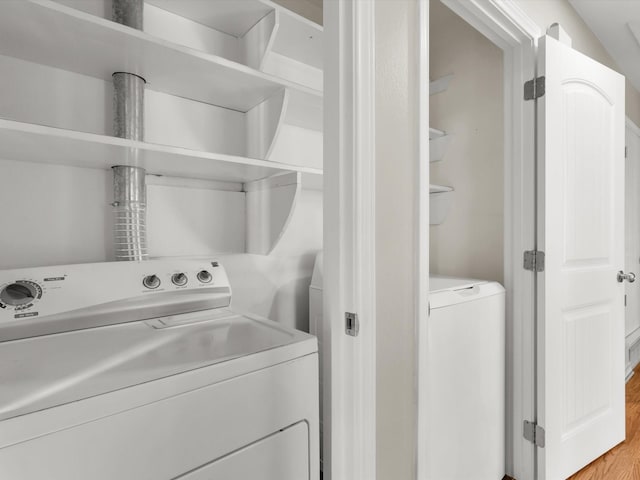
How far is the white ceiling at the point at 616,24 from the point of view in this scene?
2311mm

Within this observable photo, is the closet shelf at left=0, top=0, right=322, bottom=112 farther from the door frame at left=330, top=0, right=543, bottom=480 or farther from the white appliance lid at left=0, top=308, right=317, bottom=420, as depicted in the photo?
the white appliance lid at left=0, top=308, right=317, bottom=420

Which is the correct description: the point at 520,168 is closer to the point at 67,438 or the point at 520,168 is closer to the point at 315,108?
the point at 315,108

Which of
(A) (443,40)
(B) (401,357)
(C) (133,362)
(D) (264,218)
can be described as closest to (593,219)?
(A) (443,40)

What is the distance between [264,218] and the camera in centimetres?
169

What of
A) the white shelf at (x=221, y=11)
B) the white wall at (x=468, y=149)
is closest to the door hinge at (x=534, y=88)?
the white wall at (x=468, y=149)

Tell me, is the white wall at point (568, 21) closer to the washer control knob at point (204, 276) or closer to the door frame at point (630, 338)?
the door frame at point (630, 338)

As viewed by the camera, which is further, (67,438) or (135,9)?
(135,9)

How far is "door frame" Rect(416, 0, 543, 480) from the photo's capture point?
180 cm

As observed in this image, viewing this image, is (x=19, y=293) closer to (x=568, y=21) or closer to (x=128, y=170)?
(x=128, y=170)

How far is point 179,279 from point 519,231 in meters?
1.60

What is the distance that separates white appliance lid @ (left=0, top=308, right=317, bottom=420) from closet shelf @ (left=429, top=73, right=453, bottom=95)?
178cm

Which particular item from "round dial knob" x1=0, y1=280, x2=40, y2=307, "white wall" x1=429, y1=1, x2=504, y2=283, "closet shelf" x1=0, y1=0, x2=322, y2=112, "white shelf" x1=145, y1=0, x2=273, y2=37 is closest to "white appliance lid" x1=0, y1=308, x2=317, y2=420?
"round dial knob" x1=0, y1=280, x2=40, y2=307

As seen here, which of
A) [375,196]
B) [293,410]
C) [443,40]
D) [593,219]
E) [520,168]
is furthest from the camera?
[443,40]

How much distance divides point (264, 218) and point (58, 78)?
0.90 meters
